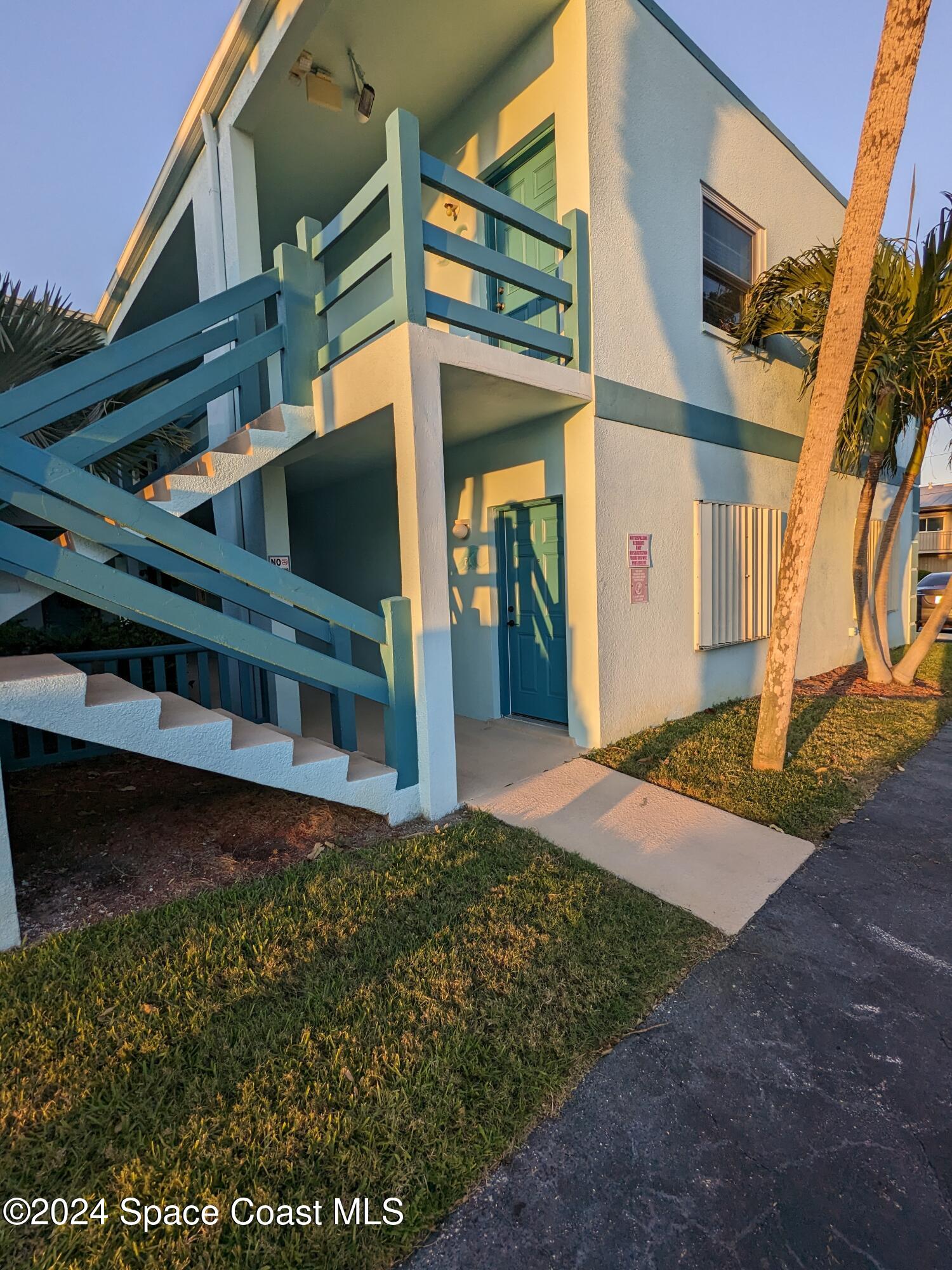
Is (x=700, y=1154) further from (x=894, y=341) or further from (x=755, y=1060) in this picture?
(x=894, y=341)

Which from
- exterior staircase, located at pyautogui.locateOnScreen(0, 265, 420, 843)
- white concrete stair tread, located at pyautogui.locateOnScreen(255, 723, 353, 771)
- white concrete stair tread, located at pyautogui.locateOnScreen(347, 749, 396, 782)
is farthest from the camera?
white concrete stair tread, located at pyautogui.locateOnScreen(347, 749, 396, 782)

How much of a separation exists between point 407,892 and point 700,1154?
1690 millimetres

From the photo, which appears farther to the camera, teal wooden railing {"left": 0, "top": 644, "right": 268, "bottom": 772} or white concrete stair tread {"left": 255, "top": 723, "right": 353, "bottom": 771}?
teal wooden railing {"left": 0, "top": 644, "right": 268, "bottom": 772}

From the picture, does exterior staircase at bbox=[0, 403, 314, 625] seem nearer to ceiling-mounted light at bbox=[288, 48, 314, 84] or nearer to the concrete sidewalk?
ceiling-mounted light at bbox=[288, 48, 314, 84]

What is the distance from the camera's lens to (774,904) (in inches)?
124

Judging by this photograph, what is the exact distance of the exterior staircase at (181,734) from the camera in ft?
9.04

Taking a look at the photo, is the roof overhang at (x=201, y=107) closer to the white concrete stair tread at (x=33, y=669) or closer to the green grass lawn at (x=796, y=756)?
the white concrete stair tread at (x=33, y=669)

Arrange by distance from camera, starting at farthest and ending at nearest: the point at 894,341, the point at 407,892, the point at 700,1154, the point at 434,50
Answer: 1. the point at 894,341
2. the point at 434,50
3. the point at 407,892
4. the point at 700,1154

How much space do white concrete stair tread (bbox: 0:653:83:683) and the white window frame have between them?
21.4 ft

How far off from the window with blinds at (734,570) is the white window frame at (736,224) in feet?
6.13

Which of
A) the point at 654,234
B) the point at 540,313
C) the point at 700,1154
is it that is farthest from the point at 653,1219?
the point at 654,234

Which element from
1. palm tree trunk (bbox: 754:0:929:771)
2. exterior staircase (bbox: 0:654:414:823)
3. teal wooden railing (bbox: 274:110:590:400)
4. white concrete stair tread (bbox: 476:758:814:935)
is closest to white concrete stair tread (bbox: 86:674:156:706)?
exterior staircase (bbox: 0:654:414:823)

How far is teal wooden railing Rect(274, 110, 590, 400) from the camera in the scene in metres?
3.85

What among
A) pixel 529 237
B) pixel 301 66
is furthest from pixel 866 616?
pixel 301 66
